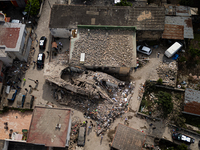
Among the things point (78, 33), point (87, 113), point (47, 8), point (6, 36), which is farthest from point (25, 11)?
point (87, 113)

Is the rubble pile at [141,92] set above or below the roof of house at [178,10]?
below

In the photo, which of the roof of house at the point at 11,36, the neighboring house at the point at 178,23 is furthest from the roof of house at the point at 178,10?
the roof of house at the point at 11,36

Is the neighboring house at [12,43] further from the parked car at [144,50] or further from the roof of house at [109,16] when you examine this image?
the parked car at [144,50]

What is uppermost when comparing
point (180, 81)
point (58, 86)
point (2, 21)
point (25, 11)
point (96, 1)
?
point (96, 1)

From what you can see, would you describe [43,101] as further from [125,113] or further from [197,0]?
[197,0]

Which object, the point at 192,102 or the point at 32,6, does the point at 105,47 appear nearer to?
the point at 192,102

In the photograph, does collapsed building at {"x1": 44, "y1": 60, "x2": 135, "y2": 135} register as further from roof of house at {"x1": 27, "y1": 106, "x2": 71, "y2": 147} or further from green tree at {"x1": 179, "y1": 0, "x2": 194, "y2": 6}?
green tree at {"x1": 179, "y1": 0, "x2": 194, "y2": 6}
